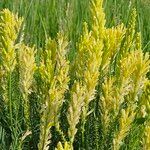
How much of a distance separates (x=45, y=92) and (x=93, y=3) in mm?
391

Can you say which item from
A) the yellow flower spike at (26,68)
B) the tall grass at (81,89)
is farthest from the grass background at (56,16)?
the yellow flower spike at (26,68)

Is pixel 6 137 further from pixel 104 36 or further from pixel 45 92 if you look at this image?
pixel 104 36

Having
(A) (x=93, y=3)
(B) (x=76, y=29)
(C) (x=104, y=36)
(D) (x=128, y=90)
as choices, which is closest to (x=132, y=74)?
(D) (x=128, y=90)

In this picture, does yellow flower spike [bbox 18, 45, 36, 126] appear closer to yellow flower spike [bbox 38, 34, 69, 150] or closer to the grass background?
yellow flower spike [bbox 38, 34, 69, 150]

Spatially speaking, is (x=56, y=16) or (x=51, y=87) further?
(x=56, y=16)

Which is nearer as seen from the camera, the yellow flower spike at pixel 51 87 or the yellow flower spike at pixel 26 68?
the yellow flower spike at pixel 51 87

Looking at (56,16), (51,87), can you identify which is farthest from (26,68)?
(56,16)

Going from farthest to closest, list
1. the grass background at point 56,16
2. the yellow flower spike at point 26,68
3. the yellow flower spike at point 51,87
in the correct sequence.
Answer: the grass background at point 56,16 < the yellow flower spike at point 26,68 < the yellow flower spike at point 51,87

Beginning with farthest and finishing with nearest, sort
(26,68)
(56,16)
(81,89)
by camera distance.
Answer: (56,16), (26,68), (81,89)

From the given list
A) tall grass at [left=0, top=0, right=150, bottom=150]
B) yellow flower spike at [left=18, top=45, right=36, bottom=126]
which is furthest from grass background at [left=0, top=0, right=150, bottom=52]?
yellow flower spike at [left=18, top=45, right=36, bottom=126]

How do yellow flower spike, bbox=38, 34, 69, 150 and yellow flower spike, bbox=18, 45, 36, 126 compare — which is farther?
yellow flower spike, bbox=18, 45, 36, 126

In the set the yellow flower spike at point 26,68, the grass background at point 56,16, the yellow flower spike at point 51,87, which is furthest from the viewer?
the grass background at point 56,16

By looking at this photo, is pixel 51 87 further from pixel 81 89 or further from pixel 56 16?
pixel 56 16

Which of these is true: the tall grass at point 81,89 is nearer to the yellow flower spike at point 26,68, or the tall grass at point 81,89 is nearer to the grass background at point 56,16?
the yellow flower spike at point 26,68
